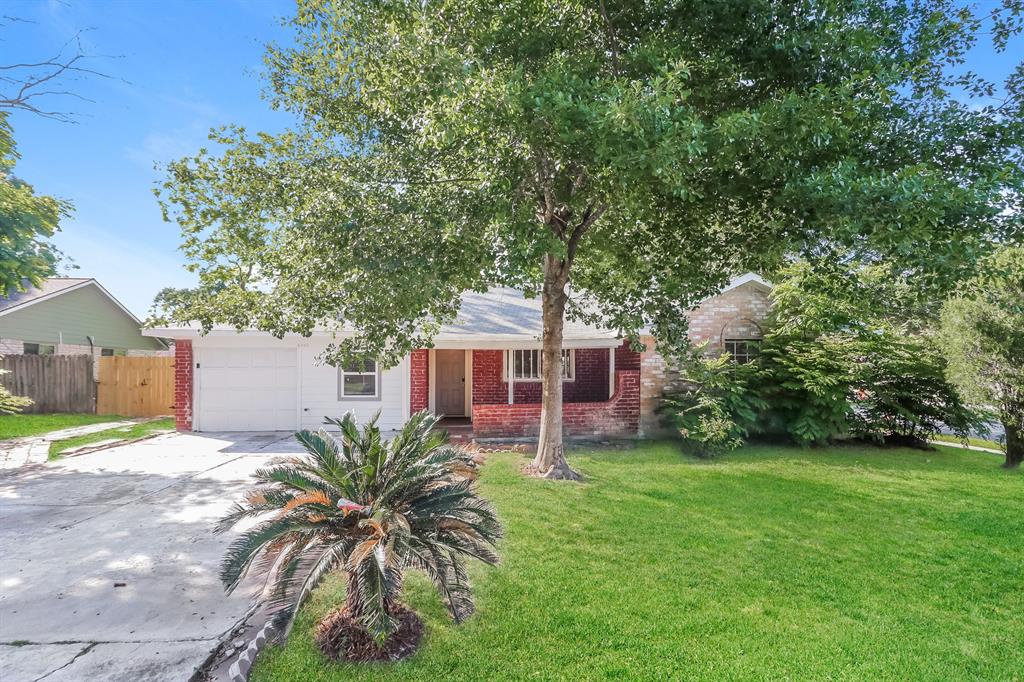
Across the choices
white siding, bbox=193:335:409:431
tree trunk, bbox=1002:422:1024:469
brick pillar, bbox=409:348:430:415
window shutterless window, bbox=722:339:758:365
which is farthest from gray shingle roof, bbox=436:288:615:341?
tree trunk, bbox=1002:422:1024:469

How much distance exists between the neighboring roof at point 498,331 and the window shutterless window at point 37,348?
33.9ft

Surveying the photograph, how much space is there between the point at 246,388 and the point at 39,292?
39.4ft

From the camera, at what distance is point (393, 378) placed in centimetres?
1277

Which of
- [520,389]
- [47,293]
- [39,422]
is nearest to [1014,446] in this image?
[520,389]

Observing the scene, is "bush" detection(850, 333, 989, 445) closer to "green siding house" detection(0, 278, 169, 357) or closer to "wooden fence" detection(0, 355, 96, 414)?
"wooden fence" detection(0, 355, 96, 414)

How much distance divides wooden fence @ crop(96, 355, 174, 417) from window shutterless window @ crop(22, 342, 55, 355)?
4.05 meters

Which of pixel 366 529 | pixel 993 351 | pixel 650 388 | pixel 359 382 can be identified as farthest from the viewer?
pixel 359 382

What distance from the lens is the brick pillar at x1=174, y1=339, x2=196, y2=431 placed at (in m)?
12.5

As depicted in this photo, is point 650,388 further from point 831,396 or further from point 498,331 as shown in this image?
point 498,331

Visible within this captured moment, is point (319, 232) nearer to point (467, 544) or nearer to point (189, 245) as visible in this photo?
point (189, 245)

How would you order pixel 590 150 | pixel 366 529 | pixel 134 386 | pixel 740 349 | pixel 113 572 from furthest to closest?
pixel 134 386
pixel 740 349
pixel 590 150
pixel 113 572
pixel 366 529

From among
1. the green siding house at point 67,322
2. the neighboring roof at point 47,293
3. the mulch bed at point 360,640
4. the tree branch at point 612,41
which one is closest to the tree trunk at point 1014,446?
the tree branch at point 612,41

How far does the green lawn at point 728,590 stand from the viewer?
338 cm

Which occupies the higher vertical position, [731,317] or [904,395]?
[731,317]
